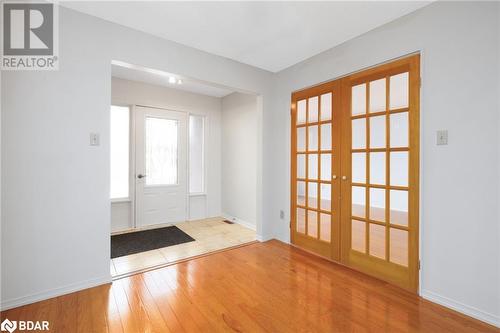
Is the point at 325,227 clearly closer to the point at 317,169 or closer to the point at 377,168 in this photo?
the point at 317,169

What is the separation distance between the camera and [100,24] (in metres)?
2.24

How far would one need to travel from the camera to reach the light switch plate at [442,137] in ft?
6.28

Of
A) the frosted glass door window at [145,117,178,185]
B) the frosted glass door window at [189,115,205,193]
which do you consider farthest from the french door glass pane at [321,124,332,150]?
the frosted glass door window at [145,117,178,185]

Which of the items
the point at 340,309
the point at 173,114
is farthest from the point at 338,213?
the point at 173,114

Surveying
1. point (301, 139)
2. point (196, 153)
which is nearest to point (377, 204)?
point (301, 139)

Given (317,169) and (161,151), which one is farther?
(161,151)

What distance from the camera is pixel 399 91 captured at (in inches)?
88.0

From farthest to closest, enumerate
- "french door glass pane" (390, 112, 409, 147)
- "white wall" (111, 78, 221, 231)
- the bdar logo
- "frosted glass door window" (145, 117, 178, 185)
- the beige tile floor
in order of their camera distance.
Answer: "frosted glass door window" (145, 117, 178, 185)
"white wall" (111, 78, 221, 231)
the beige tile floor
"french door glass pane" (390, 112, 409, 147)
the bdar logo

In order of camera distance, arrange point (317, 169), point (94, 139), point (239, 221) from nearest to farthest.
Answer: point (94, 139) < point (317, 169) < point (239, 221)

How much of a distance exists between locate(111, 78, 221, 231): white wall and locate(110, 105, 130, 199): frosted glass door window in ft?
0.62

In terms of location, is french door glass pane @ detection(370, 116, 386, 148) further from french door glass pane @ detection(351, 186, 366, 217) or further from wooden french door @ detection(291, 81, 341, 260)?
french door glass pane @ detection(351, 186, 366, 217)

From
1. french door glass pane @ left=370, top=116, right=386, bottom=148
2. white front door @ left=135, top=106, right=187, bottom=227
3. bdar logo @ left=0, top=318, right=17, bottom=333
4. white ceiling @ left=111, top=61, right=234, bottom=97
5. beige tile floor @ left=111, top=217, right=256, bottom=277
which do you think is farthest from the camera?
white front door @ left=135, top=106, right=187, bottom=227

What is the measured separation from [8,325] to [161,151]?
311 centimetres

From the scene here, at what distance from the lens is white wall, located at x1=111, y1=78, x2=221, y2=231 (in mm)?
3941
